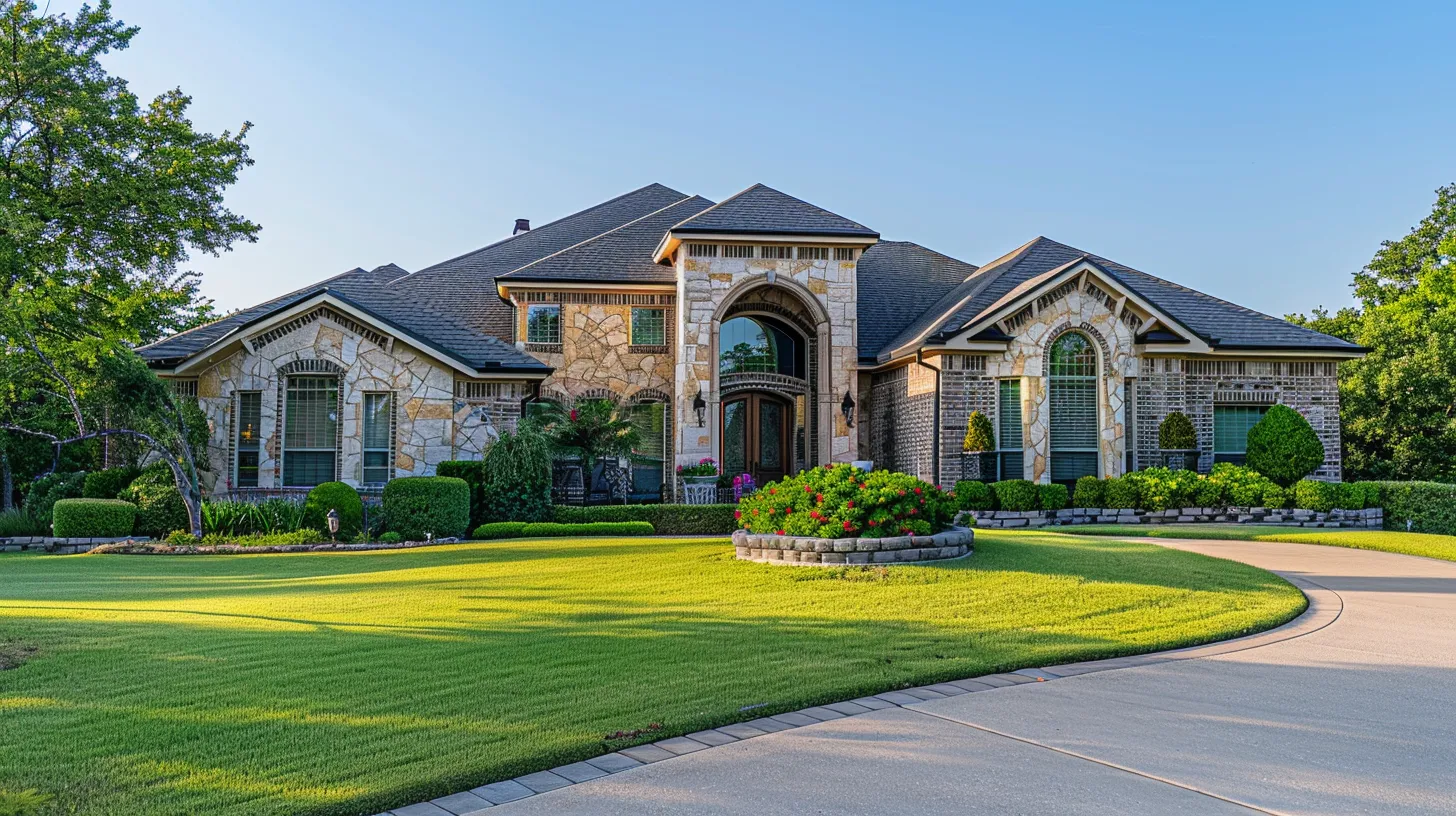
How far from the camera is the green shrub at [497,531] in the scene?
1681 centimetres

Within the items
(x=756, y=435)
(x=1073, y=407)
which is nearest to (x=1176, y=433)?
(x=1073, y=407)

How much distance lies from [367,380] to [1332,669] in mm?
17476

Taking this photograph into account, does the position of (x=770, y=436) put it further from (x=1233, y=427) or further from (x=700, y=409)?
(x=1233, y=427)

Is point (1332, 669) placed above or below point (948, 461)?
below

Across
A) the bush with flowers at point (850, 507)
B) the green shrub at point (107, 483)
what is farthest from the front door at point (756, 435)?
the green shrub at point (107, 483)

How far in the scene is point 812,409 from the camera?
22.4 m

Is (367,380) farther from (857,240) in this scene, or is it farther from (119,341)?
(857,240)

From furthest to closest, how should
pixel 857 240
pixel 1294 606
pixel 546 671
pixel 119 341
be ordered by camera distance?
pixel 857 240 < pixel 119 341 < pixel 1294 606 < pixel 546 671

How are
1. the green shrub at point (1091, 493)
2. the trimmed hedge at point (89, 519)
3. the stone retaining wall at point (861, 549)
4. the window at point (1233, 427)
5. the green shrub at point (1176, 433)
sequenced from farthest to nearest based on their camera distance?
the window at point (1233, 427)
the green shrub at point (1176, 433)
the green shrub at point (1091, 493)
the trimmed hedge at point (89, 519)
the stone retaining wall at point (861, 549)

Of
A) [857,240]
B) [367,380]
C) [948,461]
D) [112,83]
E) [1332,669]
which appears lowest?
[1332,669]

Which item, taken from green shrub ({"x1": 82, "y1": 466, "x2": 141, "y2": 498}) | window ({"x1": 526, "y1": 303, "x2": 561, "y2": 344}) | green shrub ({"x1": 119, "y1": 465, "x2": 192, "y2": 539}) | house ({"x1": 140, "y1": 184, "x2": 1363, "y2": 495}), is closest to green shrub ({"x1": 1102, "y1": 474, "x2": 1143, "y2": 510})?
house ({"x1": 140, "y1": 184, "x2": 1363, "y2": 495})

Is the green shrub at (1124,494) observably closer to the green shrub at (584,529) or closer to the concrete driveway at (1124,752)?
the green shrub at (584,529)

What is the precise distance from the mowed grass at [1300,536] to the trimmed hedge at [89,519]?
16.8 meters

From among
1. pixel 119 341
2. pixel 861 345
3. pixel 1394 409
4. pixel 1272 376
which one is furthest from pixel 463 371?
pixel 1394 409
